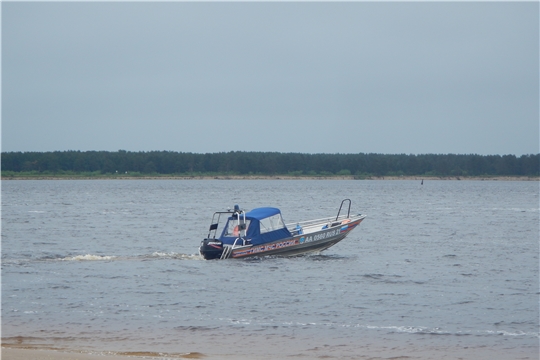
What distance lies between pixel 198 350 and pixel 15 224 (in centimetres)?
3825

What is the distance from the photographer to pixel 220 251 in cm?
2802

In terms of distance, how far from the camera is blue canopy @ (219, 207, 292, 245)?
93.4 ft

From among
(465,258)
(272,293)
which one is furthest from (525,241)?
(272,293)

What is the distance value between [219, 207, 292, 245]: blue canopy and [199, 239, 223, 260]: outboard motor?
2.15 feet

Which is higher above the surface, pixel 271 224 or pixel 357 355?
pixel 271 224

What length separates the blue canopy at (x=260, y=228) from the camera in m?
28.5

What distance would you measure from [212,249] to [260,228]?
7.12ft

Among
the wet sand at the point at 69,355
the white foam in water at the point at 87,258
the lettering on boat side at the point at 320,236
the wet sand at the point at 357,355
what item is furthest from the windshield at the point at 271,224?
the wet sand at the point at 69,355

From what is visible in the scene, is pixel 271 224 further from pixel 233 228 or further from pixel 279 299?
pixel 279 299

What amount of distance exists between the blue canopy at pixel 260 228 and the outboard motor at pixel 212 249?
657mm

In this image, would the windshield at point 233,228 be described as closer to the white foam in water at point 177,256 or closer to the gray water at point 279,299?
the gray water at point 279,299

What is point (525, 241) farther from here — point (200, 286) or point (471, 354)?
point (471, 354)

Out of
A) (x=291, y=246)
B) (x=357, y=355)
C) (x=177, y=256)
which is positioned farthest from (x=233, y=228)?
(x=357, y=355)

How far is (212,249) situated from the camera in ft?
91.8
